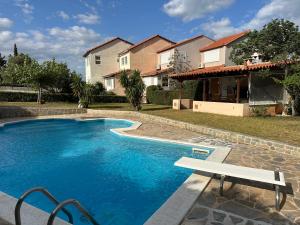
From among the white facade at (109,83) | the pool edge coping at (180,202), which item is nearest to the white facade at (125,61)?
the white facade at (109,83)

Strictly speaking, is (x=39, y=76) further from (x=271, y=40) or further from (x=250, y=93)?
(x=271, y=40)

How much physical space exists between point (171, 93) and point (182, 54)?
342 inches

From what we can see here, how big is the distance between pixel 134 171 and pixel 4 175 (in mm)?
4609

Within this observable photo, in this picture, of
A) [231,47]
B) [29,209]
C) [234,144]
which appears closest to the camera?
[29,209]

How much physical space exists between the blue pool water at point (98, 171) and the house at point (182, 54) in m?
20.1

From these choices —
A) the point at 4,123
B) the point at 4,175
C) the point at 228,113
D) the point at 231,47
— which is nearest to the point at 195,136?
the point at 228,113

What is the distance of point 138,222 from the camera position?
5.69 m

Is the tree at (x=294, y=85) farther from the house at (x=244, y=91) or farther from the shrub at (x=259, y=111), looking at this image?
the shrub at (x=259, y=111)

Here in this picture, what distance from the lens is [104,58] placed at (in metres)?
44.6

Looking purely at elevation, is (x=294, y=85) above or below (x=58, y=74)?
below

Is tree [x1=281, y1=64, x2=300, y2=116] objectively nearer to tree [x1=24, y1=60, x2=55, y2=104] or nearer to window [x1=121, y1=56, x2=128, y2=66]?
tree [x1=24, y1=60, x2=55, y2=104]

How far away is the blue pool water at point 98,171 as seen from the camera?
6582mm

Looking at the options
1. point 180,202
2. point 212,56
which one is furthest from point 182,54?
point 180,202

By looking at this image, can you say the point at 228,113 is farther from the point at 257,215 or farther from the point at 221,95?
the point at 257,215
